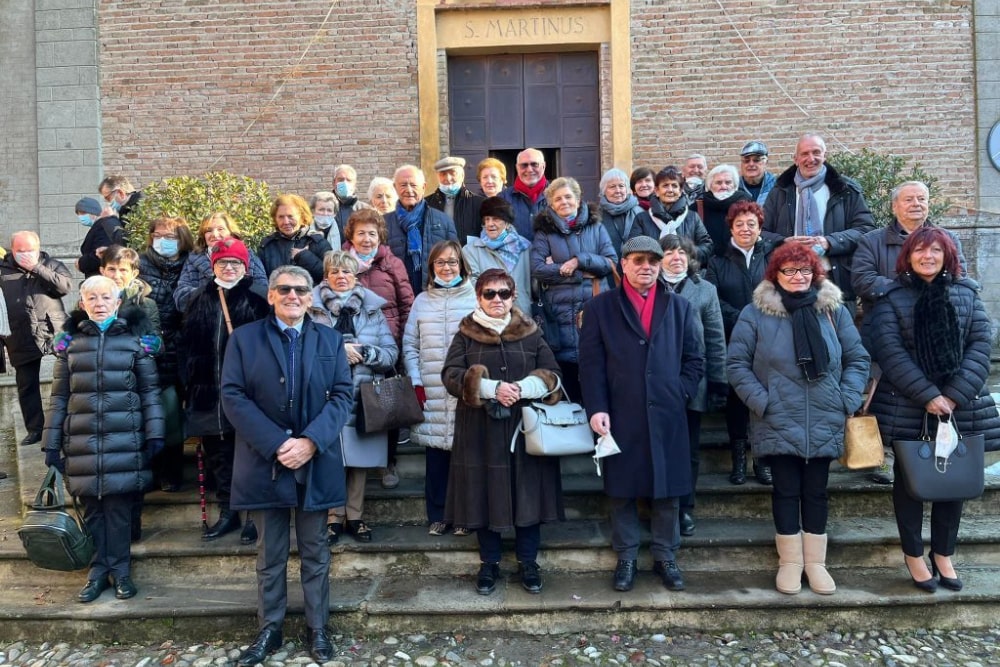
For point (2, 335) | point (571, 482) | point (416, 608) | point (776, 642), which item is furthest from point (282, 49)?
point (776, 642)

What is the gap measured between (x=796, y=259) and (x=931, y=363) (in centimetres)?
92

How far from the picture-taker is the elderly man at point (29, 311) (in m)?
6.70

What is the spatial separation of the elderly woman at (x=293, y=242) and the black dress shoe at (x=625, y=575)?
297 centimetres

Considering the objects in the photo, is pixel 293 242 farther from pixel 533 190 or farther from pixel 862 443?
pixel 862 443

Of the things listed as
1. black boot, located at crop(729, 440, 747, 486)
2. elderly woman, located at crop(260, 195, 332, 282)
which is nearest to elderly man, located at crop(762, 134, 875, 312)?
black boot, located at crop(729, 440, 747, 486)

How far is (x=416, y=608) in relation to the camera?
13.6 ft

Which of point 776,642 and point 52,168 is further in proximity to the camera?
point 52,168

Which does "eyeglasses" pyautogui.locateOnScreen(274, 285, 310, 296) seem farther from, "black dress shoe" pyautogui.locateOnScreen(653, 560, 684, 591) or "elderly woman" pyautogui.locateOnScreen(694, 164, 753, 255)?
"elderly woman" pyautogui.locateOnScreen(694, 164, 753, 255)

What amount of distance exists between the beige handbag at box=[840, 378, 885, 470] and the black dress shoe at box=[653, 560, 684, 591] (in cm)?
112

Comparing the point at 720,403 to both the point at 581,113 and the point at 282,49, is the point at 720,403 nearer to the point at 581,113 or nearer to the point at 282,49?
the point at 581,113

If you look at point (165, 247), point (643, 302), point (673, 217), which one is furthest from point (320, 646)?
point (673, 217)

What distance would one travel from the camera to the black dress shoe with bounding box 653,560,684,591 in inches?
165

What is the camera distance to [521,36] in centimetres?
955

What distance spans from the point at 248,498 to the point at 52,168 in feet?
27.1
